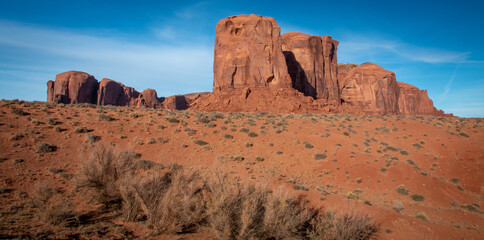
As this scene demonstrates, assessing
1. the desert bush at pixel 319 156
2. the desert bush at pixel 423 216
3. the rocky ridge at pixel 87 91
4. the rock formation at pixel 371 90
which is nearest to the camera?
the desert bush at pixel 423 216

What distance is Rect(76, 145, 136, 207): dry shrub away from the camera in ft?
23.2

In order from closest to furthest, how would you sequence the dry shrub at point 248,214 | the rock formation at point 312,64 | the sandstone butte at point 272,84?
1. the dry shrub at point 248,214
2. the sandstone butte at point 272,84
3. the rock formation at point 312,64

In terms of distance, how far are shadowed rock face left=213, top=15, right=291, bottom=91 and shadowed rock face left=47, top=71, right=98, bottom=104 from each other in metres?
36.5

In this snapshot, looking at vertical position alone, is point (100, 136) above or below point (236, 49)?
below

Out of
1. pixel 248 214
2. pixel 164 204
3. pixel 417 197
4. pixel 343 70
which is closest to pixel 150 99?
pixel 343 70

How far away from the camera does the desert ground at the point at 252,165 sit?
21.0ft

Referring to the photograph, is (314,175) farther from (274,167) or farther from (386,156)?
(386,156)

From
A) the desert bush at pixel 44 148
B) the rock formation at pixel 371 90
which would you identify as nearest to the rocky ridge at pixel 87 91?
the rock formation at pixel 371 90

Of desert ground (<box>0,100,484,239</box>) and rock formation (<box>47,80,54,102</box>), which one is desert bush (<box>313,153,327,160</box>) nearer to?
desert ground (<box>0,100,484,239</box>)

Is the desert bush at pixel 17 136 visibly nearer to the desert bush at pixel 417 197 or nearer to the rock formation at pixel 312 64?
the desert bush at pixel 417 197

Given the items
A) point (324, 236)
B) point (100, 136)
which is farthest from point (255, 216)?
point (100, 136)

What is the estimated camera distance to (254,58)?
1791 inches

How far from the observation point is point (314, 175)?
47.6 feet

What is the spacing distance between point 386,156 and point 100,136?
1952cm
